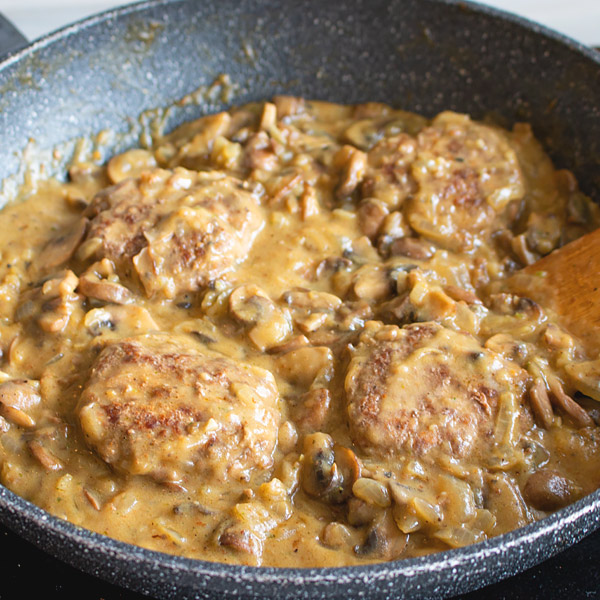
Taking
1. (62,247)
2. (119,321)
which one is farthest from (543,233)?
(62,247)

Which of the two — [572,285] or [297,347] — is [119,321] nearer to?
[297,347]

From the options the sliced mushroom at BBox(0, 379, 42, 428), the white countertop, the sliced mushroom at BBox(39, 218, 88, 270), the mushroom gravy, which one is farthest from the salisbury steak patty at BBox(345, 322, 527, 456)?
the white countertop

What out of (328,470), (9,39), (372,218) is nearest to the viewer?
(328,470)

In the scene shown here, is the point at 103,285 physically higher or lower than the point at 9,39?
lower

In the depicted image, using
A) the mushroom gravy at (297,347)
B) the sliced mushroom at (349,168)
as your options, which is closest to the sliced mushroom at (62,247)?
the mushroom gravy at (297,347)

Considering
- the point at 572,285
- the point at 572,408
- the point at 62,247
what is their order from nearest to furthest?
the point at 572,408
the point at 572,285
the point at 62,247

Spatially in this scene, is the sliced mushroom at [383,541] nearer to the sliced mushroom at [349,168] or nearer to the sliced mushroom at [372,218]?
the sliced mushroom at [372,218]
